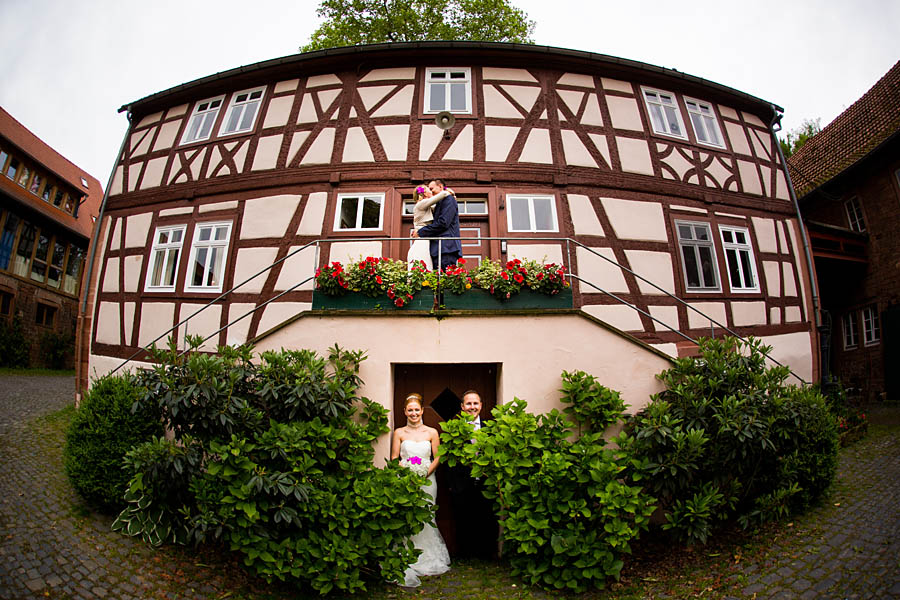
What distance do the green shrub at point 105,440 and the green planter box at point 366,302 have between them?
2.37 m

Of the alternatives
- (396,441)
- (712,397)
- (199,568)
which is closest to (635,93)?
(712,397)

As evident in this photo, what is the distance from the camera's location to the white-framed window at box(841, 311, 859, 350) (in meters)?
14.1

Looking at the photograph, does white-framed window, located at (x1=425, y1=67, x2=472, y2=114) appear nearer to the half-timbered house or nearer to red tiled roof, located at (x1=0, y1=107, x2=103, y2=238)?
the half-timbered house

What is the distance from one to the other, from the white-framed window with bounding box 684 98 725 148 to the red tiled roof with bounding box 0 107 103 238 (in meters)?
22.9

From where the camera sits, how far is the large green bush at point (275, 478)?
5090 millimetres

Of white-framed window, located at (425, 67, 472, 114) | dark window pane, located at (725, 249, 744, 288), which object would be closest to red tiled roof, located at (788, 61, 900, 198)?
dark window pane, located at (725, 249, 744, 288)

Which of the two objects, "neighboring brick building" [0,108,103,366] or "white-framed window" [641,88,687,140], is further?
"neighboring brick building" [0,108,103,366]

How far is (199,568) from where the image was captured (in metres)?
5.35

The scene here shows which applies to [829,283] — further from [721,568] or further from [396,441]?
[396,441]

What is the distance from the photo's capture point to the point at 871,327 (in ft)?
44.3

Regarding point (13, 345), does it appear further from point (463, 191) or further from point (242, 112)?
point (463, 191)

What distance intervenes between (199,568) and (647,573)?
4.92 meters

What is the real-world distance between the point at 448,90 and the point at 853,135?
13.1 meters

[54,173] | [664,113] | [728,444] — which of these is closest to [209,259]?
[728,444]
